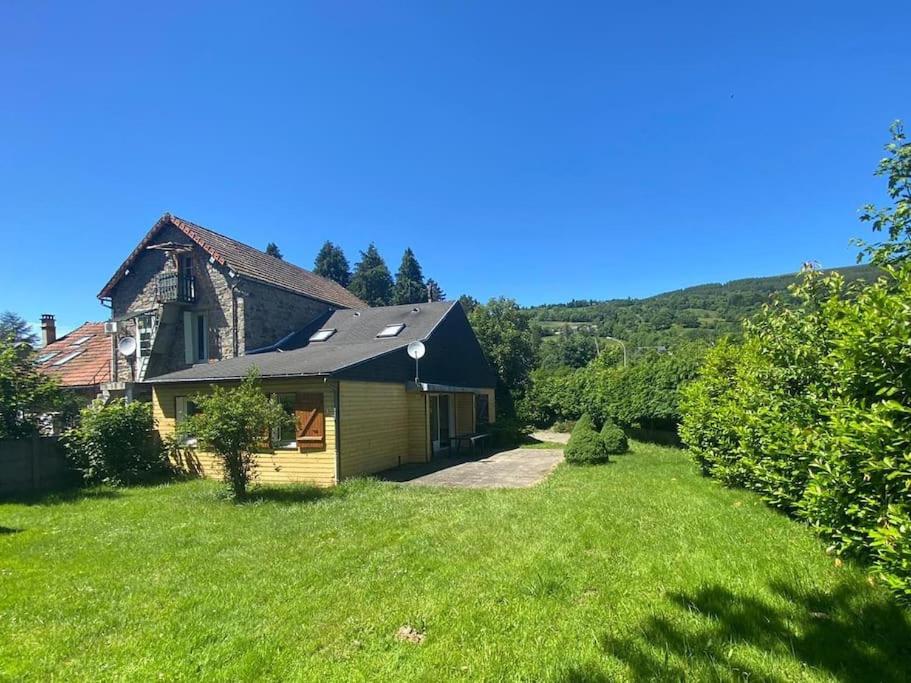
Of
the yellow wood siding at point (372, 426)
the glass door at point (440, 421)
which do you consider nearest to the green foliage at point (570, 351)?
the glass door at point (440, 421)

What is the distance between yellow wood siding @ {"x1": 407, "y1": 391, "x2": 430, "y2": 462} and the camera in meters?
15.8

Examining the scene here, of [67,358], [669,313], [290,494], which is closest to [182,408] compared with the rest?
[290,494]

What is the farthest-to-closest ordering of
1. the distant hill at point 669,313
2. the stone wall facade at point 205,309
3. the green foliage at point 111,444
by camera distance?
the distant hill at point 669,313
the stone wall facade at point 205,309
the green foliage at point 111,444

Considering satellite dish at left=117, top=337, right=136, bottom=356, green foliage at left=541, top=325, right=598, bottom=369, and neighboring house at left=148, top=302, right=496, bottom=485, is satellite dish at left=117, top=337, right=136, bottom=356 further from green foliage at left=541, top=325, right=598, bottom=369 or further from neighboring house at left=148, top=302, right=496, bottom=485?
green foliage at left=541, top=325, right=598, bottom=369

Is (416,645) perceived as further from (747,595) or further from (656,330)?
(656,330)

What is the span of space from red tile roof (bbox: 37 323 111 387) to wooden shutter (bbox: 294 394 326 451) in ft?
47.2

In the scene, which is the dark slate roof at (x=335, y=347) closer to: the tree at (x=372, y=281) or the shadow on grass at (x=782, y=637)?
the shadow on grass at (x=782, y=637)

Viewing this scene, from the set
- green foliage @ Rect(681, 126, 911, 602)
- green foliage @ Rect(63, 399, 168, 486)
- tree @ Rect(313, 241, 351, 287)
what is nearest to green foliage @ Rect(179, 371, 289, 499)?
green foliage @ Rect(63, 399, 168, 486)

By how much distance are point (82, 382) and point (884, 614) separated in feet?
86.2

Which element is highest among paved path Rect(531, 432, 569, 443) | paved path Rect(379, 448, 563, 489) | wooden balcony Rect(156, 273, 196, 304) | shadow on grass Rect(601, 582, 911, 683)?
wooden balcony Rect(156, 273, 196, 304)

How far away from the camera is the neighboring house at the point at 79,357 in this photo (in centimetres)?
2152

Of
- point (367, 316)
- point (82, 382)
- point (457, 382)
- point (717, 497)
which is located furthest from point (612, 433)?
point (82, 382)

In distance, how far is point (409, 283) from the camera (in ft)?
187

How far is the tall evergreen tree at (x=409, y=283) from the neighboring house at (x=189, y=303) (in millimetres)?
34309
